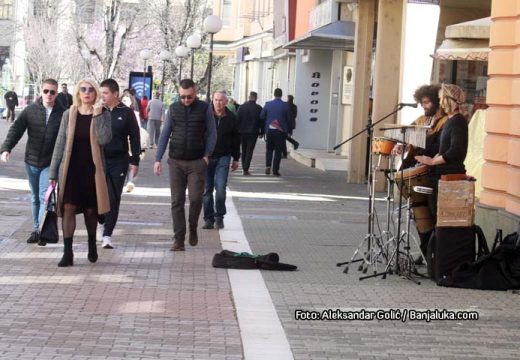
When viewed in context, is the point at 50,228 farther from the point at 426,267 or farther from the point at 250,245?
the point at 426,267

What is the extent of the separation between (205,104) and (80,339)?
5.96 m

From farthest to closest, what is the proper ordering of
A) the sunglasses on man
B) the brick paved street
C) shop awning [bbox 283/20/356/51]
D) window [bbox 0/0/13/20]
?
window [bbox 0/0/13/20], shop awning [bbox 283/20/356/51], the sunglasses on man, the brick paved street

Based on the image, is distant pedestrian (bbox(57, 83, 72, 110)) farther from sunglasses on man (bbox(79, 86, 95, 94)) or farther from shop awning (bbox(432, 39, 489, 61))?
shop awning (bbox(432, 39, 489, 61))

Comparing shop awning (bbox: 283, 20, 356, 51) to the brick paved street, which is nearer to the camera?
the brick paved street

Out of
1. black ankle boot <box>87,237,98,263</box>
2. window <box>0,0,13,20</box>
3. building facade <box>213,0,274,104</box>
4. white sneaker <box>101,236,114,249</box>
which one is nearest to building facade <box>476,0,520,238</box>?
white sneaker <box>101,236,114,249</box>

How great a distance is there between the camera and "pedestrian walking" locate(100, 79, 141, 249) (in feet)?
44.2

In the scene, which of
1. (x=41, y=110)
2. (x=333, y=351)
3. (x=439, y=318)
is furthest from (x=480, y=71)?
(x=333, y=351)

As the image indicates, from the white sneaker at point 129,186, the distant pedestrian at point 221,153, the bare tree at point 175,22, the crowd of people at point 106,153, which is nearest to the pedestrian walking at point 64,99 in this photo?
the crowd of people at point 106,153

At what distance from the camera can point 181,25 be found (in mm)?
64000

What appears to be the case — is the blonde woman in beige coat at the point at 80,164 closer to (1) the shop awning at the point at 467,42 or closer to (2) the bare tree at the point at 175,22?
(1) the shop awning at the point at 467,42

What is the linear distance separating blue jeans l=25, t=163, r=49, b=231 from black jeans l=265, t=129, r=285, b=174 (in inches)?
578

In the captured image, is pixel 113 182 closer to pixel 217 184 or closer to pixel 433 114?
pixel 217 184

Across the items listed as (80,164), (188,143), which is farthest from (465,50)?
(80,164)

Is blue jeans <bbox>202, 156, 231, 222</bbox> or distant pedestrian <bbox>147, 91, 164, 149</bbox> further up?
blue jeans <bbox>202, 156, 231, 222</bbox>
